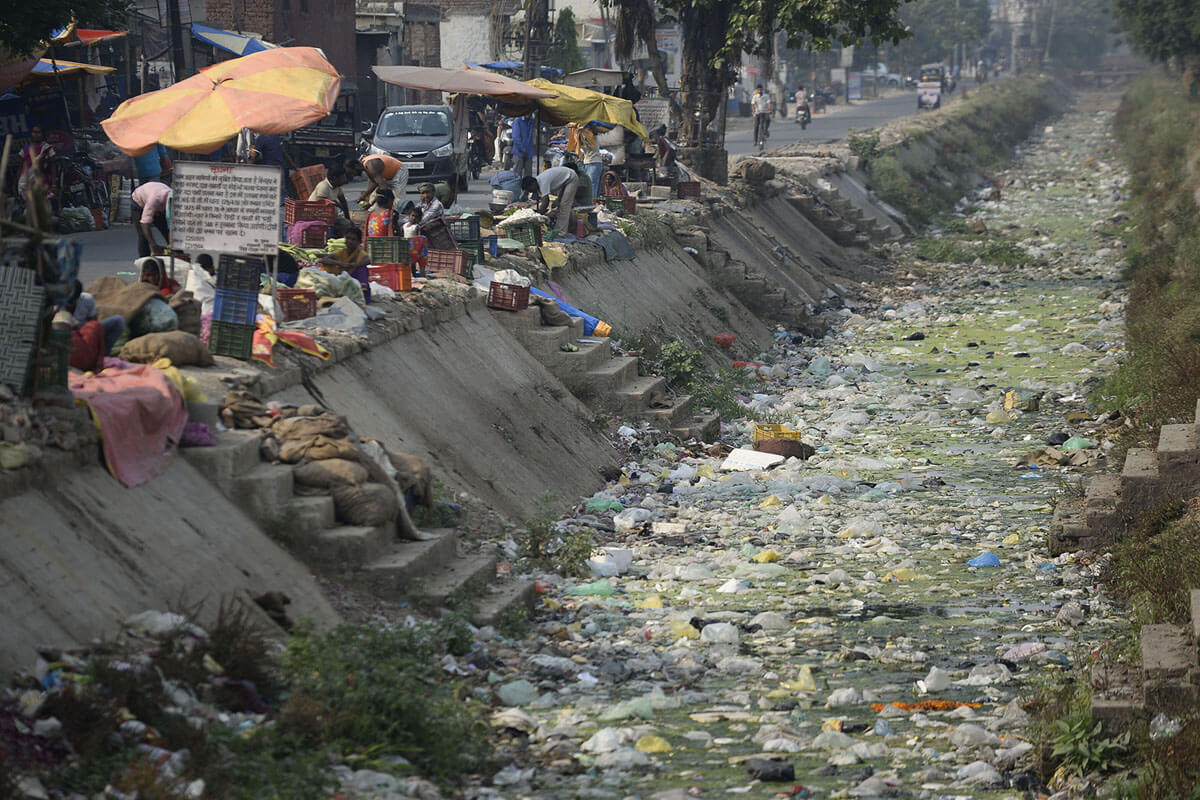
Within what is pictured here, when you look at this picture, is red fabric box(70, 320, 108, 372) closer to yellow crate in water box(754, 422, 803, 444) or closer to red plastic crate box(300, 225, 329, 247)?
red plastic crate box(300, 225, 329, 247)

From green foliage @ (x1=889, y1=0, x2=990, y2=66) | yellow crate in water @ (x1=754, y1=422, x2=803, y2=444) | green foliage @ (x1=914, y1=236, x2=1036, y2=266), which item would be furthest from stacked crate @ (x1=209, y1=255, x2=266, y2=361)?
green foliage @ (x1=889, y1=0, x2=990, y2=66)

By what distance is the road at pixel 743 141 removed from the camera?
14172 millimetres

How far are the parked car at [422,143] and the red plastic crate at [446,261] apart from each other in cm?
976

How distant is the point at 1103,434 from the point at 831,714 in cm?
702

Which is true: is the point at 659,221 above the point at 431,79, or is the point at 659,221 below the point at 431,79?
below

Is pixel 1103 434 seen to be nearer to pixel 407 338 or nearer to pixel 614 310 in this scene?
pixel 614 310

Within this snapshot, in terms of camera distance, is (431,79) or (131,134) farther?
(431,79)

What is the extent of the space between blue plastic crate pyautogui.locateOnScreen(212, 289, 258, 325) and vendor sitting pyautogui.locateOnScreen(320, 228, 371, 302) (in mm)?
1976

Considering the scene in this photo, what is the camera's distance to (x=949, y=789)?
6.24 meters

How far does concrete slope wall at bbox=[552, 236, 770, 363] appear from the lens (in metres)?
15.0

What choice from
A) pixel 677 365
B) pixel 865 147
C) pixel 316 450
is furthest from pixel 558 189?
pixel 865 147

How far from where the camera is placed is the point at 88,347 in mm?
7449

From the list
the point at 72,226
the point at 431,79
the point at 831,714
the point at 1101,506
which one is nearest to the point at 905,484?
the point at 1101,506

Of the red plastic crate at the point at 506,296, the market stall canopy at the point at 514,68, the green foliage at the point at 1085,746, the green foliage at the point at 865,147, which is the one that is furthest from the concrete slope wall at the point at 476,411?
the market stall canopy at the point at 514,68
